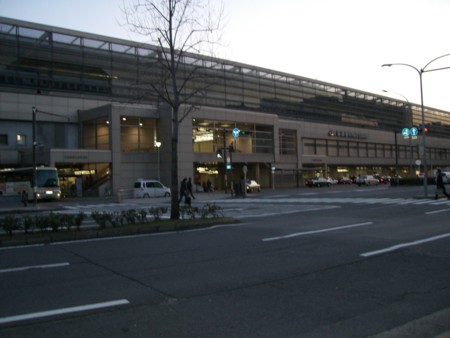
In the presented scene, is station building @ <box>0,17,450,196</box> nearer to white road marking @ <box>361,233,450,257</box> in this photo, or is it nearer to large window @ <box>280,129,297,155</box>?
large window @ <box>280,129,297,155</box>

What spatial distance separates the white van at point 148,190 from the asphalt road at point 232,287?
104ft

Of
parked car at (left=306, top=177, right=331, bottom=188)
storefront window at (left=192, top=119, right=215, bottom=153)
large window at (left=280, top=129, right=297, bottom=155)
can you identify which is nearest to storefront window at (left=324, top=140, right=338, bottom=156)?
large window at (left=280, top=129, right=297, bottom=155)

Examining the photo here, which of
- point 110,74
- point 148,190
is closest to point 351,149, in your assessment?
point 110,74

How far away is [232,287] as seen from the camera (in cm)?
705

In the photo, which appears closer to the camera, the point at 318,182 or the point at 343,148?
the point at 318,182

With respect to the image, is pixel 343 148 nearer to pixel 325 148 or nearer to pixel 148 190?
pixel 325 148

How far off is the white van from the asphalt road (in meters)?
31.8

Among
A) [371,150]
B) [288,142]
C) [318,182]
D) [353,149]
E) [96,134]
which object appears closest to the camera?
[96,134]

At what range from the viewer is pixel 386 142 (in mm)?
96625

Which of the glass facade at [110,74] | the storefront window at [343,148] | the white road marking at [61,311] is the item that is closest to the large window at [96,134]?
the glass facade at [110,74]

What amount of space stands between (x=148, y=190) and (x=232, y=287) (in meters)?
38.0

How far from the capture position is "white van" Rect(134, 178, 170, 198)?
144ft

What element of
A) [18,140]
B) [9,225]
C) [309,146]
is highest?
[309,146]

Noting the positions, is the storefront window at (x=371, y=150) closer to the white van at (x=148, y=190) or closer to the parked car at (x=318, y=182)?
the parked car at (x=318, y=182)
